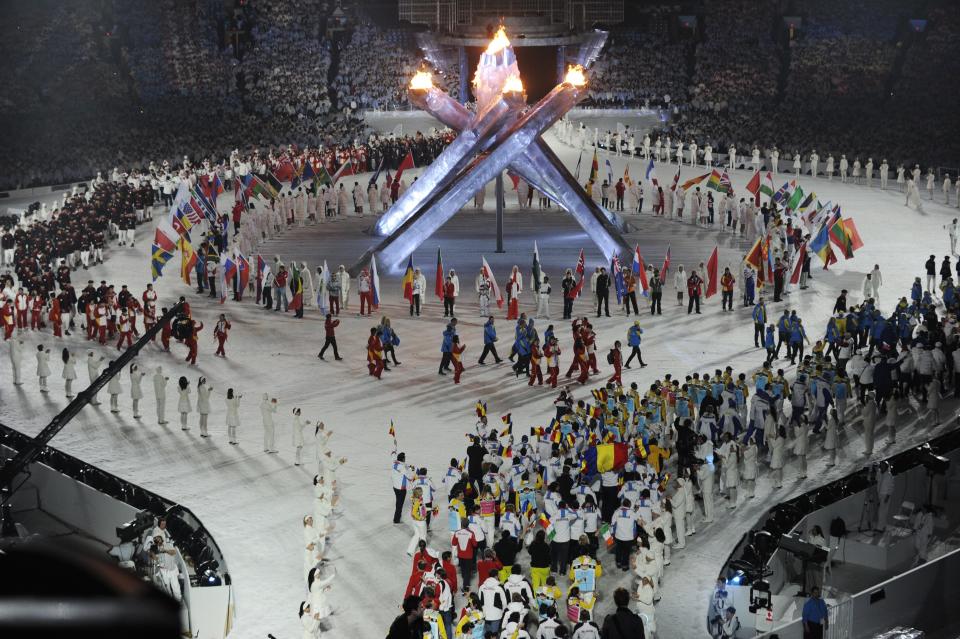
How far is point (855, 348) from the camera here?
23.2 m

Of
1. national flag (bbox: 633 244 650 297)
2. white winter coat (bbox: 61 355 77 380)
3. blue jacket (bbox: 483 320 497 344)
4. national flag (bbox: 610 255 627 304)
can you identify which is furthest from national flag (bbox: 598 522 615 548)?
national flag (bbox: 633 244 650 297)

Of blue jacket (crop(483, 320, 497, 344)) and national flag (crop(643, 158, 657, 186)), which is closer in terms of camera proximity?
blue jacket (crop(483, 320, 497, 344))

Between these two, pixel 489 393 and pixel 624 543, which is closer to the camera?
pixel 624 543

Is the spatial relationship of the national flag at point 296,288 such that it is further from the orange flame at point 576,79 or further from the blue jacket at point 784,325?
the blue jacket at point 784,325

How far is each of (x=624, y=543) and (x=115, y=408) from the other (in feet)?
34.3

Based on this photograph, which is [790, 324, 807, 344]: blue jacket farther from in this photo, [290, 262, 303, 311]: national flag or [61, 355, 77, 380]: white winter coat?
[61, 355, 77, 380]: white winter coat

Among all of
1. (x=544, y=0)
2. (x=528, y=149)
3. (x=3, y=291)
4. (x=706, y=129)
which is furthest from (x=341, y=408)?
(x=544, y=0)

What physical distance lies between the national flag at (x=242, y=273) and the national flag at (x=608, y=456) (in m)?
14.4

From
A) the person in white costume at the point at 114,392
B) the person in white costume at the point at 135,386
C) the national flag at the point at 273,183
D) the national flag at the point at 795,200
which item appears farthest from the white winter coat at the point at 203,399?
the national flag at the point at 795,200

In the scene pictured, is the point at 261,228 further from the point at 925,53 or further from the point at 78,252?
the point at 925,53

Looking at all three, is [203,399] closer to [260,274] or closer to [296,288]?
[296,288]

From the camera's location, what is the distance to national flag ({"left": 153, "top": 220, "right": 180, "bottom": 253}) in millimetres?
27742

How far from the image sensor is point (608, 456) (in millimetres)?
16250

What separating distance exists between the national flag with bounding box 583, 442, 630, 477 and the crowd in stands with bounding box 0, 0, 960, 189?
117 feet
